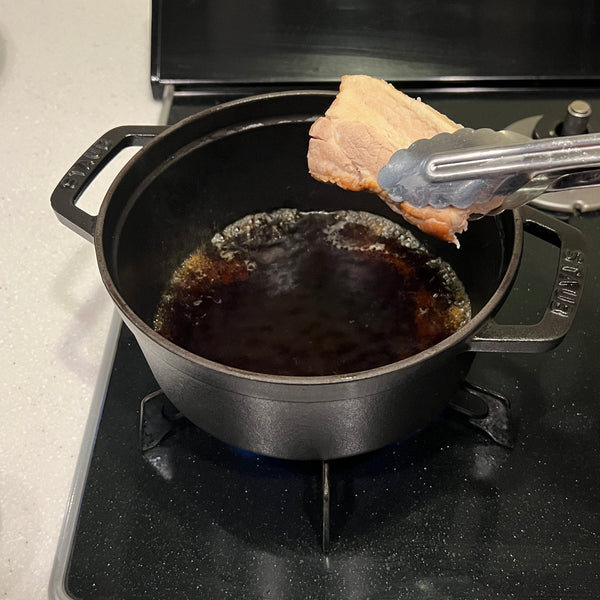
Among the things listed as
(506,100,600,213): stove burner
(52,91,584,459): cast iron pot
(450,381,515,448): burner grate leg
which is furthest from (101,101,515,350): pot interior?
(506,100,600,213): stove burner

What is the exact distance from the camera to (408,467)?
0.87m

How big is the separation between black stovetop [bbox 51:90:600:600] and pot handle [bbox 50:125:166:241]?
227 millimetres

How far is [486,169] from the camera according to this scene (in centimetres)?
65

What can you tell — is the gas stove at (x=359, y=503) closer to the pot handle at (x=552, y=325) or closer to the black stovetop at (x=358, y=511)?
the black stovetop at (x=358, y=511)

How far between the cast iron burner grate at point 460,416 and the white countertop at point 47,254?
88 millimetres

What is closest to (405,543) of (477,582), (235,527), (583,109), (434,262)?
(477,582)

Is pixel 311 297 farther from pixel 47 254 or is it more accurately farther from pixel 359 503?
pixel 47 254

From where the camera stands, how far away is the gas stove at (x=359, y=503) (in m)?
0.78

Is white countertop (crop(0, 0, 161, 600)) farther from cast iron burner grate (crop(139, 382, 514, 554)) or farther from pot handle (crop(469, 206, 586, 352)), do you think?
pot handle (crop(469, 206, 586, 352))

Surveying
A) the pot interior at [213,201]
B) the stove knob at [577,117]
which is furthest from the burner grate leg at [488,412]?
the stove knob at [577,117]

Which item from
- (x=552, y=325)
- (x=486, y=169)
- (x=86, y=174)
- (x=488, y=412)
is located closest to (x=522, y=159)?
(x=486, y=169)

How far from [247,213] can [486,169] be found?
504 millimetres

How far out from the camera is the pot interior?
86cm

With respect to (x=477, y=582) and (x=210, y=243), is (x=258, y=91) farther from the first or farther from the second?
(x=477, y=582)
